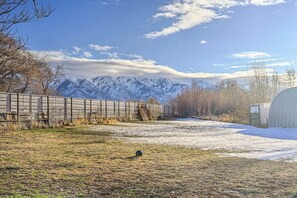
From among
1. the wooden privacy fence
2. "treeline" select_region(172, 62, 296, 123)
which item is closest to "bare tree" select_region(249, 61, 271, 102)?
"treeline" select_region(172, 62, 296, 123)

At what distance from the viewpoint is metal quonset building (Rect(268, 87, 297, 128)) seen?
71.5 feet

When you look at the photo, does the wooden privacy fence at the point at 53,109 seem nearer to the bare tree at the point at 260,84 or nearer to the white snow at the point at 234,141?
the white snow at the point at 234,141

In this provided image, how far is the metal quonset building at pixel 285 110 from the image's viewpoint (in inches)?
858

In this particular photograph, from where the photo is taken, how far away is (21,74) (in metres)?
33.9

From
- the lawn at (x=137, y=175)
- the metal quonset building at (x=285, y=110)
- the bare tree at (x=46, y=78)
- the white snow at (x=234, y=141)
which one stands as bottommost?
the white snow at (x=234, y=141)

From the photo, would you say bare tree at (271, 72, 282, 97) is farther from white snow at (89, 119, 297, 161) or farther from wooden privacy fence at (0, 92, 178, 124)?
white snow at (89, 119, 297, 161)

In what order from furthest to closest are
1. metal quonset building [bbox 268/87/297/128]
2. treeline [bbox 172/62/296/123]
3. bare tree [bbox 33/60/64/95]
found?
treeline [bbox 172/62/296/123], bare tree [bbox 33/60/64/95], metal quonset building [bbox 268/87/297/128]

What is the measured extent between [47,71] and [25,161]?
3780 centimetres

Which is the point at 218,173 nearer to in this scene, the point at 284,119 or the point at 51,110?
the point at 51,110

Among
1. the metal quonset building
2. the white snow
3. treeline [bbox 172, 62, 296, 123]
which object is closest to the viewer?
the white snow

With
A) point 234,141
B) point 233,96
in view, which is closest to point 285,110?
point 234,141

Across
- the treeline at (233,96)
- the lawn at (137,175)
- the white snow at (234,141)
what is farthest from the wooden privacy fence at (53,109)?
the treeline at (233,96)

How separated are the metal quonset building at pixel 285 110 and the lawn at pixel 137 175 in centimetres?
1489

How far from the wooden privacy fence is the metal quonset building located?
14.4 metres
